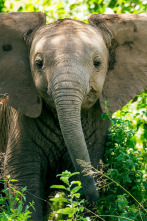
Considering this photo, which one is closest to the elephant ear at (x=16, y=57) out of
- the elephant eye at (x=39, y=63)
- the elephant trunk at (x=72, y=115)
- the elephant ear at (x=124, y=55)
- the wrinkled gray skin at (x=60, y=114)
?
the wrinkled gray skin at (x=60, y=114)

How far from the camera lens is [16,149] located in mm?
6285

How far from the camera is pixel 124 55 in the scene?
6.33 meters

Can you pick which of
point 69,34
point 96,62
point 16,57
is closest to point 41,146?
→ point 16,57

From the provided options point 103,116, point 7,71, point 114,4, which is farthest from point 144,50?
point 114,4

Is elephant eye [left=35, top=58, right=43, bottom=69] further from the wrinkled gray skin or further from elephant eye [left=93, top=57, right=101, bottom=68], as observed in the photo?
elephant eye [left=93, top=57, right=101, bottom=68]

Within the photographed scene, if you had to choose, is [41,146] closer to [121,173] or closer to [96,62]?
[121,173]

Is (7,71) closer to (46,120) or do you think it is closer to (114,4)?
(46,120)

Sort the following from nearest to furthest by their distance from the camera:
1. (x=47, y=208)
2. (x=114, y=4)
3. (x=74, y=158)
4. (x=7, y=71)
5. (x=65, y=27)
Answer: (x=74, y=158) < (x=65, y=27) < (x=7, y=71) < (x=47, y=208) < (x=114, y=4)

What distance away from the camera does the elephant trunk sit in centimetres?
519

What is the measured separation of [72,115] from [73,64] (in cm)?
42

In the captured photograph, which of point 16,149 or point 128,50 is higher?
point 128,50

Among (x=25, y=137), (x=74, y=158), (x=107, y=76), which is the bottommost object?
(x=74, y=158)

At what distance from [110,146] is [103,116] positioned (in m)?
0.49

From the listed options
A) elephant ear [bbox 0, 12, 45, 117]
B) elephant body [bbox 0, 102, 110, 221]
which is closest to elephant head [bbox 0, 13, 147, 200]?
elephant ear [bbox 0, 12, 45, 117]
